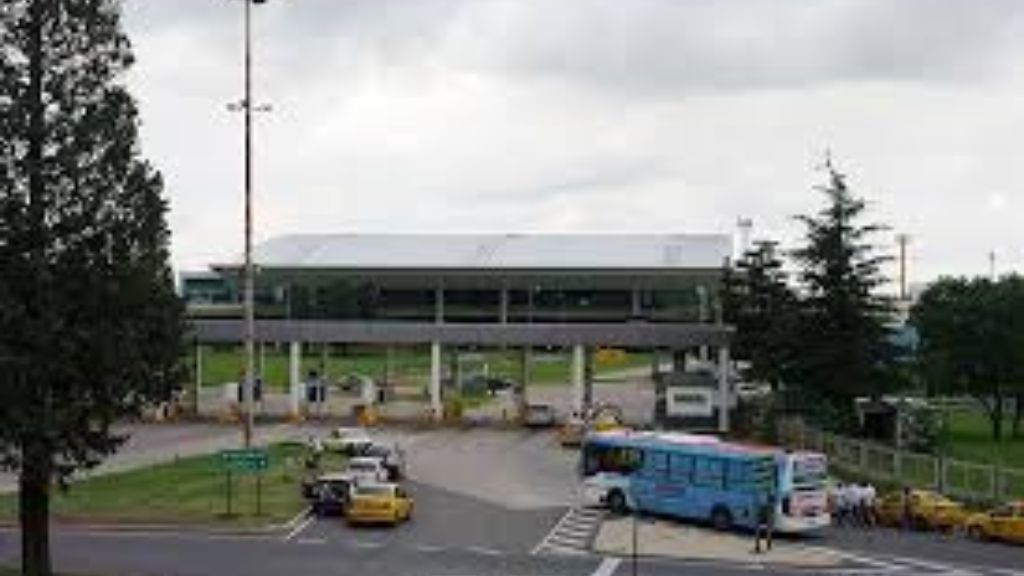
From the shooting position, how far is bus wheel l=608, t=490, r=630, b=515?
57562mm

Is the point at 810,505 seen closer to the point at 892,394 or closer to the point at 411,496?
the point at 411,496

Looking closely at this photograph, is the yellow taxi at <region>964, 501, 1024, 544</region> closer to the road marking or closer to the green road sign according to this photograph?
the road marking

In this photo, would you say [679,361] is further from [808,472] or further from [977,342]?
[808,472]

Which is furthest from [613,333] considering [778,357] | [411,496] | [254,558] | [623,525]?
[254,558]

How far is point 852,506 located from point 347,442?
26878 millimetres

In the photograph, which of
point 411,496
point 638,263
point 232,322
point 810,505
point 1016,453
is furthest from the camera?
point 638,263

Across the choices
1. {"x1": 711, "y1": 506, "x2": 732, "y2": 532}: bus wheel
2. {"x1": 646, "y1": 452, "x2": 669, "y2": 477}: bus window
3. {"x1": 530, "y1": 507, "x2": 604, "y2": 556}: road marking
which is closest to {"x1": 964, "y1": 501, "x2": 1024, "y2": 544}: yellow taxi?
{"x1": 711, "y1": 506, "x2": 732, "y2": 532}: bus wheel

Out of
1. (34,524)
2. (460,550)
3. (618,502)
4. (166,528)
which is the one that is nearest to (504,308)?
(618,502)

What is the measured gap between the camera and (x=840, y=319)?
83000 mm

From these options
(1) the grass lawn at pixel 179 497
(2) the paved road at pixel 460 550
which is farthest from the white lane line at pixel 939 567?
(1) the grass lawn at pixel 179 497

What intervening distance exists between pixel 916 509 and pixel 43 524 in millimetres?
28149

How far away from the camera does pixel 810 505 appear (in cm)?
5222

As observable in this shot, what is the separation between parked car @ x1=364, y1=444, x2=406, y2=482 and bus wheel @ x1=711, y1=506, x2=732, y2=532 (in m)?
12.9

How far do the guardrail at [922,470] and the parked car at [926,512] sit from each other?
1.89 metres
